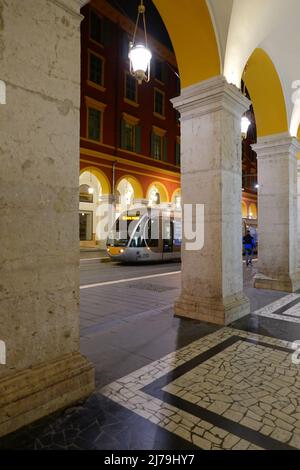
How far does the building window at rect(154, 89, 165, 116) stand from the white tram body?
38.0ft

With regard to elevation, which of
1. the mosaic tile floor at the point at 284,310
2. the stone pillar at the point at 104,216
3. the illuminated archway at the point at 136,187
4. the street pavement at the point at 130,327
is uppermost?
the illuminated archway at the point at 136,187

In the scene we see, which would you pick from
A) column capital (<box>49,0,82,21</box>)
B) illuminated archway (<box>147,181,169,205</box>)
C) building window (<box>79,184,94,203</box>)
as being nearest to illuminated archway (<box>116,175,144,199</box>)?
illuminated archway (<box>147,181,169,205</box>)

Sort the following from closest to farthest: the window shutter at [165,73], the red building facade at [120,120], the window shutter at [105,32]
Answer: the red building facade at [120,120], the window shutter at [105,32], the window shutter at [165,73]

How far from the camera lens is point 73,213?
8.22 ft

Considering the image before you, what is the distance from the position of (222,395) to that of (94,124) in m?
18.8

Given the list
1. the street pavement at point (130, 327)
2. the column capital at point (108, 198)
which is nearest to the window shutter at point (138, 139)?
the column capital at point (108, 198)

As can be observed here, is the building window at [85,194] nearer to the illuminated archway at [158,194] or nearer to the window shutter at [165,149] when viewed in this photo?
the illuminated archway at [158,194]

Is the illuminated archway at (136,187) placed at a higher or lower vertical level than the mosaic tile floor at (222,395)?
higher

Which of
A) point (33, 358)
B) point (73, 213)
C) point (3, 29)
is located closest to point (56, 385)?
point (33, 358)

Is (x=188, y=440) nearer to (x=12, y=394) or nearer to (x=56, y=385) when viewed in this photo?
(x=56, y=385)

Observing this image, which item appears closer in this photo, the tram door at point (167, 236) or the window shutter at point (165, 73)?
the tram door at point (167, 236)

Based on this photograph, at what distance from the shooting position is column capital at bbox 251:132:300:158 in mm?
7168

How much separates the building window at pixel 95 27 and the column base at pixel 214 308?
19941 mm

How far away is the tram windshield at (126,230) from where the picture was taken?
13.7m
